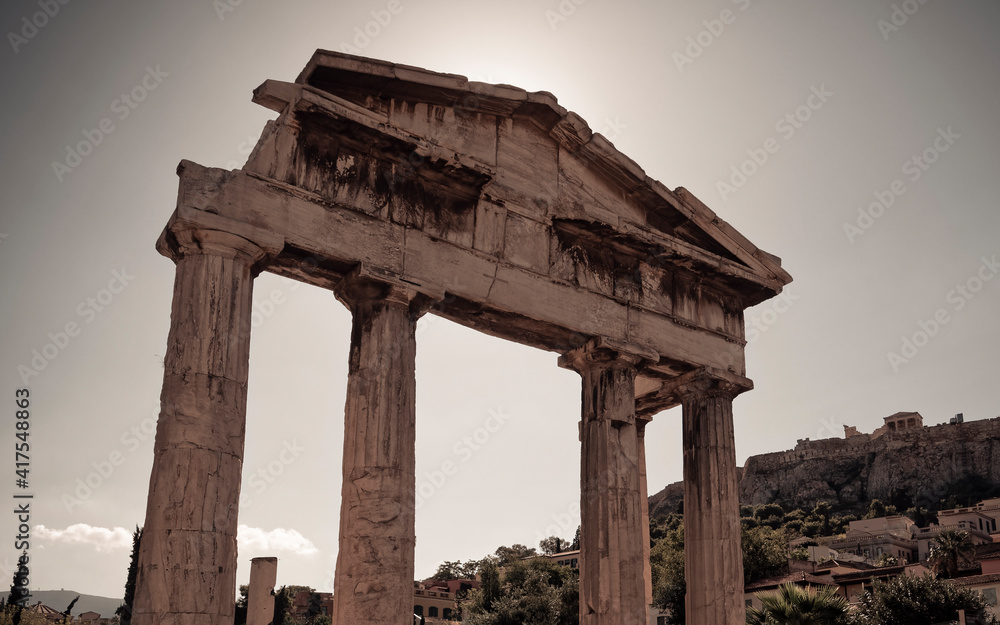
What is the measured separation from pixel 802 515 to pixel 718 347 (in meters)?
90.1

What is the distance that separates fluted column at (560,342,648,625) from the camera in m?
14.4

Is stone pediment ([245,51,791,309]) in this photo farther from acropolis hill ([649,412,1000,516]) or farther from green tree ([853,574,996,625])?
acropolis hill ([649,412,1000,516])

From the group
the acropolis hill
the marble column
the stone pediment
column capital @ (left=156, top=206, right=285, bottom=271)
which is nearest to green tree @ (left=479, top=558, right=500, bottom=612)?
the stone pediment

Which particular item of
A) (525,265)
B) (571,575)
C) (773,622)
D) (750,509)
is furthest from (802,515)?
(525,265)

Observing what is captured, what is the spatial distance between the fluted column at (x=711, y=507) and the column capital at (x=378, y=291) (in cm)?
601

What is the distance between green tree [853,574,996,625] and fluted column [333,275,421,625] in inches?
966

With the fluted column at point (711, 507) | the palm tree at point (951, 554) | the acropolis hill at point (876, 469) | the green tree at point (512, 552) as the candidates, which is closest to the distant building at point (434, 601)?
the green tree at point (512, 552)

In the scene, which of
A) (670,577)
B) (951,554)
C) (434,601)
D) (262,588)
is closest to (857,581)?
(951,554)

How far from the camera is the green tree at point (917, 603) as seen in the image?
107 ft

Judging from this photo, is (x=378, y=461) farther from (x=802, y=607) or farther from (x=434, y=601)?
(x=434, y=601)

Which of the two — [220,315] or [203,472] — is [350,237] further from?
[203,472]

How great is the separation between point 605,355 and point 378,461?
4813 millimetres

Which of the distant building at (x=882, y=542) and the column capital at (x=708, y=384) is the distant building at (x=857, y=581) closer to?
the distant building at (x=882, y=542)

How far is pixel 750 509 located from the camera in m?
106
